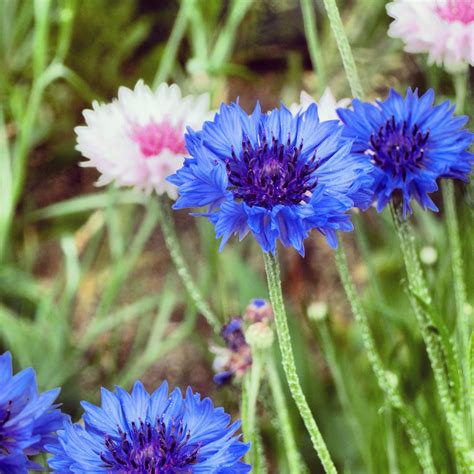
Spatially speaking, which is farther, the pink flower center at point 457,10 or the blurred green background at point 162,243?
the blurred green background at point 162,243

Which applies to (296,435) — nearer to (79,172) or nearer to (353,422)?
(353,422)

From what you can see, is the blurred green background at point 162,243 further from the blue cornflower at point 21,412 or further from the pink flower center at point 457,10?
the blue cornflower at point 21,412

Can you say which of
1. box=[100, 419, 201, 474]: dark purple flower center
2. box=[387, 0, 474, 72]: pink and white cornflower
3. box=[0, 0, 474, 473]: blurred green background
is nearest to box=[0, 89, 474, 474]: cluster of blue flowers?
box=[100, 419, 201, 474]: dark purple flower center

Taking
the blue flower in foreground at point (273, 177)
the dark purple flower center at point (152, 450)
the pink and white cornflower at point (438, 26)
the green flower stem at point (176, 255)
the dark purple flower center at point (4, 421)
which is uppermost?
the pink and white cornflower at point (438, 26)

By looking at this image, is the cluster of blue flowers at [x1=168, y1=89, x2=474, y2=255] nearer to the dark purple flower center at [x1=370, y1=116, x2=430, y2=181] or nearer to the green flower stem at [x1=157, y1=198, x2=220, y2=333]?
the dark purple flower center at [x1=370, y1=116, x2=430, y2=181]

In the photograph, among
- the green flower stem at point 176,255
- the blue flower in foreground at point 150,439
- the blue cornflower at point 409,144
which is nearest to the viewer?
the blue flower in foreground at point 150,439

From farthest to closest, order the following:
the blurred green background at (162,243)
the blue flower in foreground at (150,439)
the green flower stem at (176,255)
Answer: the blurred green background at (162,243)
the green flower stem at (176,255)
the blue flower in foreground at (150,439)

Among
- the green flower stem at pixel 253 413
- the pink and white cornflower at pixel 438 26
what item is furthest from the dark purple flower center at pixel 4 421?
the pink and white cornflower at pixel 438 26
